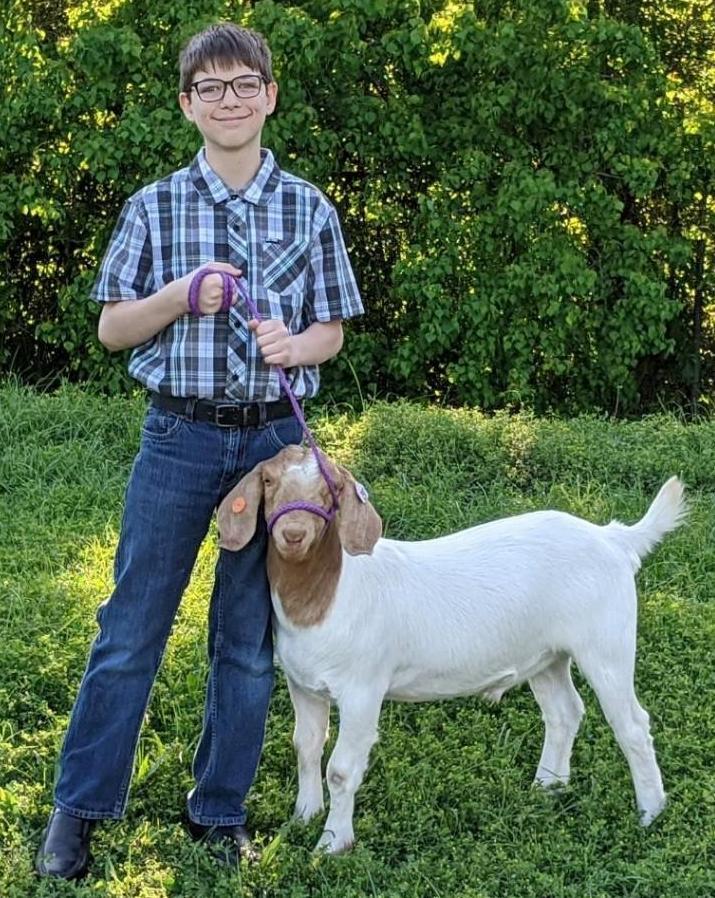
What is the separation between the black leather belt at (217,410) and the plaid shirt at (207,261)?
2 cm

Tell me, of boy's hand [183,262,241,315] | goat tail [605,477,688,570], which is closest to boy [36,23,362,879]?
boy's hand [183,262,241,315]

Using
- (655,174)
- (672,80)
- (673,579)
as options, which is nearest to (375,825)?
(673,579)

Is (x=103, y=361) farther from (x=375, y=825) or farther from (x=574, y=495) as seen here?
(x=375, y=825)

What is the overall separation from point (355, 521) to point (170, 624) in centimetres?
58

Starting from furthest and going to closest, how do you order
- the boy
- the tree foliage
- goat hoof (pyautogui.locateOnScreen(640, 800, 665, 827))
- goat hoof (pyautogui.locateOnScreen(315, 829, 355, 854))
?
the tree foliage
goat hoof (pyautogui.locateOnScreen(640, 800, 665, 827))
goat hoof (pyautogui.locateOnScreen(315, 829, 355, 854))
the boy

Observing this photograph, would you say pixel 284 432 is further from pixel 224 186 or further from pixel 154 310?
pixel 224 186

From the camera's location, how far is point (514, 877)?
3.37m

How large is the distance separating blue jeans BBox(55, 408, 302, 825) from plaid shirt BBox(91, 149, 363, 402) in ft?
0.41

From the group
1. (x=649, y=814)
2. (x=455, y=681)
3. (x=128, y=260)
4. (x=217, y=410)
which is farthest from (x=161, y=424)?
(x=649, y=814)

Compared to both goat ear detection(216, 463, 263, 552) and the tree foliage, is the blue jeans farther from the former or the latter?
the tree foliage

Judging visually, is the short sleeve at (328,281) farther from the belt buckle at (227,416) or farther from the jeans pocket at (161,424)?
the jeans pocket at (161,424)

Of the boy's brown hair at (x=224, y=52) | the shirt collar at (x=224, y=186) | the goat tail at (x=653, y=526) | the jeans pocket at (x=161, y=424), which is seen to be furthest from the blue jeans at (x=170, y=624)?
the goat tail at (x=653, y=526)

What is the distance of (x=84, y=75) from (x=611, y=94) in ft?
11.5

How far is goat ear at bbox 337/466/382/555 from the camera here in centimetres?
315
